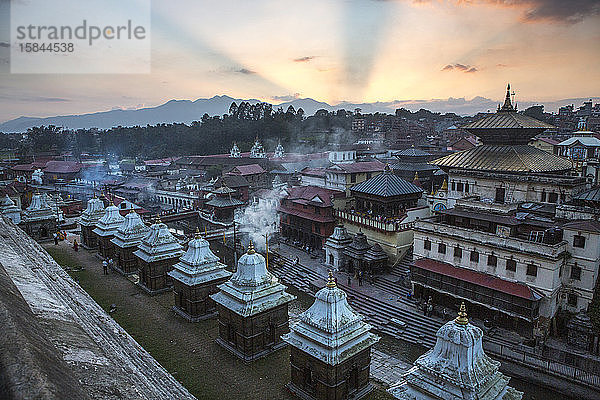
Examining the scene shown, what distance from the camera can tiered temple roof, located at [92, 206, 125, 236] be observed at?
3120 cm

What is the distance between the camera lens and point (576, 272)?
20.9 m

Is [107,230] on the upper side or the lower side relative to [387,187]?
lower

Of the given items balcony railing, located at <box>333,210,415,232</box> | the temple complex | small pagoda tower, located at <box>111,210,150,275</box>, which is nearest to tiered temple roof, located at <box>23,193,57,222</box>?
small pagoda tower, located at <box>111,210,150,275</box>

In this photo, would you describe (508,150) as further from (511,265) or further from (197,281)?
(197,281)

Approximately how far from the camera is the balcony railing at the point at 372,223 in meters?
30.3

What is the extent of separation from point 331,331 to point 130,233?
2022 centimetres

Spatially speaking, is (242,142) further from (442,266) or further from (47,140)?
(442,266)

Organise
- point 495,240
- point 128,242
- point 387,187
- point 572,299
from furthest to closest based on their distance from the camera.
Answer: point 387,187
point 128,242
point 495,240
point 572,299

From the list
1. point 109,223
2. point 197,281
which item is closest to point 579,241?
point 197,281

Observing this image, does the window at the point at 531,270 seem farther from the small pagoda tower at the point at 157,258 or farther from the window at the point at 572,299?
the small pagoda tower at the point at 157,258

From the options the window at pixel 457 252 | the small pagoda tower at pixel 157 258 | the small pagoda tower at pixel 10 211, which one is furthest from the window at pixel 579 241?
the small pagoda tower at pixel 10 211

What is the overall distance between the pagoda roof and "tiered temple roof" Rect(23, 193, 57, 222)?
30.4m

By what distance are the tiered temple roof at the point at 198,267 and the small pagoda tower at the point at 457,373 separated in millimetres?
13277

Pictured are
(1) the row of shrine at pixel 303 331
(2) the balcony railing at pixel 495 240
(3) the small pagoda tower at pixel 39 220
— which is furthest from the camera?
(3) the small pagoda tower at pixel 39 220
